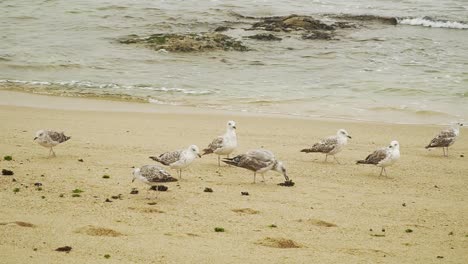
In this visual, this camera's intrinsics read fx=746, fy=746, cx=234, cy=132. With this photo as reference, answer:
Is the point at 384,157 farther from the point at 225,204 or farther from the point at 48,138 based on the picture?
the point at 48,138

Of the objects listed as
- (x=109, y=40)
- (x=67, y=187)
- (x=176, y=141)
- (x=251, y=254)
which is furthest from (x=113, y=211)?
(x=109, y=40)

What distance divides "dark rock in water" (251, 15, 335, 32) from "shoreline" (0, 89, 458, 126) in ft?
43.9

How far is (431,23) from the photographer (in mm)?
34938

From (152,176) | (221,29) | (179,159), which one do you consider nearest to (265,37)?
(221,29)

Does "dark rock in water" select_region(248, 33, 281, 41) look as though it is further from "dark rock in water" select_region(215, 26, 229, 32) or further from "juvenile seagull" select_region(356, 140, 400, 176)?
"juvenile seagull" select_region(356, 140, 400, 176)

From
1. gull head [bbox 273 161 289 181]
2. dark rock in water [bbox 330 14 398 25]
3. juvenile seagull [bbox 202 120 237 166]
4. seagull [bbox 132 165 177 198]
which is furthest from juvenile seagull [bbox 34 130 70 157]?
dark rock in water [bbox 330 14 398 25]

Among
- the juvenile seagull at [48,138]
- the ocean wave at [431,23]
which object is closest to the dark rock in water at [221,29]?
the ocean wave at [431,23]

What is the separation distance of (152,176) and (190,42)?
18176 mm

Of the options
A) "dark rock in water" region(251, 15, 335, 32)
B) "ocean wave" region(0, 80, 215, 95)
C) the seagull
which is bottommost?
"ocean wave" region(0, 80, 215, 95)

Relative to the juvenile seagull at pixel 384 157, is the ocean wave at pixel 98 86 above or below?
below

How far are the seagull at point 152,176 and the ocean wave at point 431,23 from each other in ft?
87.7

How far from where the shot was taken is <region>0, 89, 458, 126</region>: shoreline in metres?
18.1

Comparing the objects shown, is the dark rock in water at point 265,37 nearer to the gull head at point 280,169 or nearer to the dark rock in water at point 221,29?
the dark rock in water at point 221,29

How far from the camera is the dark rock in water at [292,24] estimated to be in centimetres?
3195
